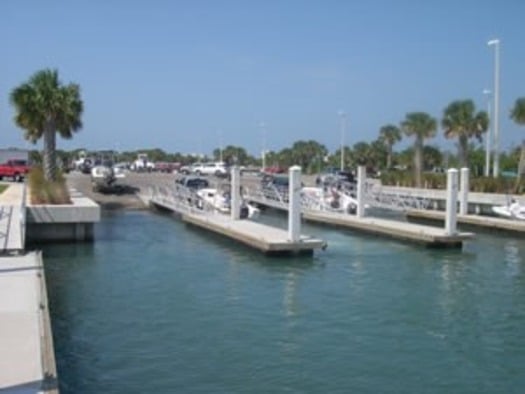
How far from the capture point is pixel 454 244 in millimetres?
31016

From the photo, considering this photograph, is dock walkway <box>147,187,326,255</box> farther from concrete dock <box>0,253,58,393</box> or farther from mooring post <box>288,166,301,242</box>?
concrete dock <box>0,253,58,393</box>

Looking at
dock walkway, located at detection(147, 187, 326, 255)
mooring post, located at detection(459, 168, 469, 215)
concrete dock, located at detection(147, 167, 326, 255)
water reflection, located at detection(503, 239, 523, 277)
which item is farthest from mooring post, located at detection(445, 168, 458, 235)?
mooring post, located at detection(459, 168, 469, 215)

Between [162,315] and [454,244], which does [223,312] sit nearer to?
[162,315]

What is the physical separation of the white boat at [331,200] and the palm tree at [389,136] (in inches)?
2247

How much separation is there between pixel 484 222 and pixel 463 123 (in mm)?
31915

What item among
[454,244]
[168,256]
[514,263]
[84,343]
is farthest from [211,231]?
[84,343]

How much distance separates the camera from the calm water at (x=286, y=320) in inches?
527

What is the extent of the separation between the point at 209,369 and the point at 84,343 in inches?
125

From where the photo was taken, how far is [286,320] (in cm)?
1794

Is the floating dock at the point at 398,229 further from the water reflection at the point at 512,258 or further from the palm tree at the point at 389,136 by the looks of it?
the palm tree at the point at 389,136

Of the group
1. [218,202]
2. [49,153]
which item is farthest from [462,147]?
[49,153]

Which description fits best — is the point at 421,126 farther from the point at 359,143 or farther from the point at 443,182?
the point at 359,143

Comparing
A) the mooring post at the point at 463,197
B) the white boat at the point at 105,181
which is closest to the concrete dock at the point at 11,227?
the white boat at the point at 105,181

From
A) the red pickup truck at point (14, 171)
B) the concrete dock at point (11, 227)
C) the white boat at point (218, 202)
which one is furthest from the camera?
the red pickup truck at point (14, 171)
